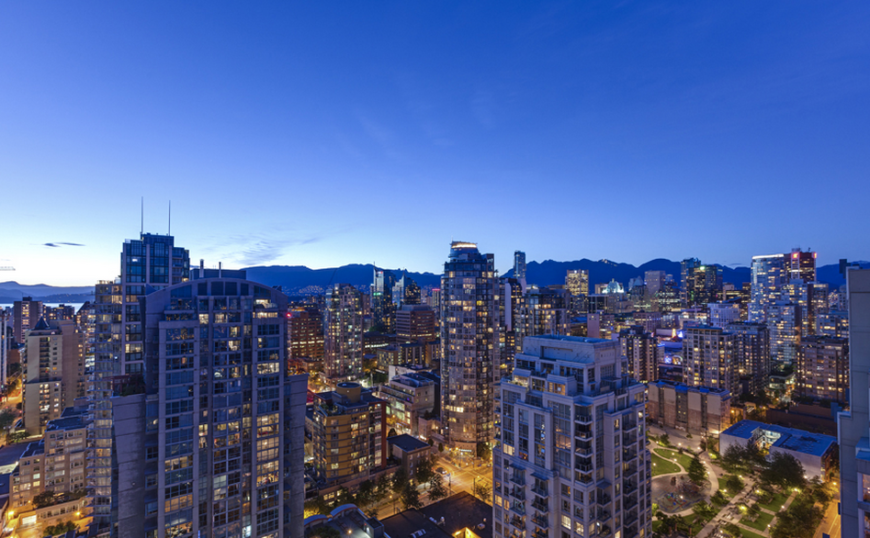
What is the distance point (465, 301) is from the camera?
8969 cm

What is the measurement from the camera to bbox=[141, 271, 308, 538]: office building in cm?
3866

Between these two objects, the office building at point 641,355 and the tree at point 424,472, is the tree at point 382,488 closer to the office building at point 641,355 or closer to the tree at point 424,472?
the tree at point 424,472

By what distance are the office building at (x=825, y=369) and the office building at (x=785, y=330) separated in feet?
141

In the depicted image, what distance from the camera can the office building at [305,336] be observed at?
178500 millimetres

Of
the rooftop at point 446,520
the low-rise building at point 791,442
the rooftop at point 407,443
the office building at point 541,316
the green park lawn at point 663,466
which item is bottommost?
the green park lawn at point 663,466

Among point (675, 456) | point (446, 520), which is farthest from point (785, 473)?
point (446, 520)

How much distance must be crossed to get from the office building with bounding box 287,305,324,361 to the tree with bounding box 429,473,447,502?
115 metres

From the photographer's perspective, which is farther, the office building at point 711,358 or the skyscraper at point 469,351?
the office building at point 711,358

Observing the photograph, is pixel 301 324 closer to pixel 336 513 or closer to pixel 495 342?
pixel 495 342

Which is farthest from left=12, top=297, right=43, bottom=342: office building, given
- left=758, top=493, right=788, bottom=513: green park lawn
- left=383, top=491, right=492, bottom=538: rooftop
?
left=758, top=493, right=788, bottom=513: green park lawn

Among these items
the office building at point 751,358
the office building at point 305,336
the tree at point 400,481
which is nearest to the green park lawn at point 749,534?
the tree at point 400,481

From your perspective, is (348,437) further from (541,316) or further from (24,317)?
(24,317)

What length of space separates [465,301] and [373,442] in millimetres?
35459

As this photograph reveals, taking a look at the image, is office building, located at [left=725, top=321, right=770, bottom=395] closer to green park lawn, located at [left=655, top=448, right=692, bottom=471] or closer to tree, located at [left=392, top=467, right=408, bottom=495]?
green park lawn, located at [left=655, top=448, right=692, bottom=471]
